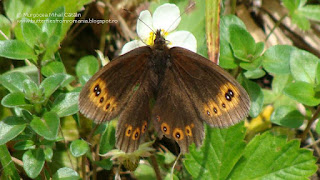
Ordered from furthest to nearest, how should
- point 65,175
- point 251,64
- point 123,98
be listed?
1. point 251,64
2. point 65,175
3. point 123,98

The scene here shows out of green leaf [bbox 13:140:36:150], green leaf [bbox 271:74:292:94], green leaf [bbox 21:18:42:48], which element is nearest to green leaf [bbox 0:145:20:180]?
green leaf [bbox 13:140:36:150]

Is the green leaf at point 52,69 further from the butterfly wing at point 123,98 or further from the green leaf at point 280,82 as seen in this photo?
the green leaf at point 280,82

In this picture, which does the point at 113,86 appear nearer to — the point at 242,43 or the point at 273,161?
the point at 242,43

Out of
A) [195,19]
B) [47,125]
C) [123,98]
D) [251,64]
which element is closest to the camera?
[47,125]

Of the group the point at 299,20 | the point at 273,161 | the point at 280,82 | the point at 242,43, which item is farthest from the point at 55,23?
the point at 299,20

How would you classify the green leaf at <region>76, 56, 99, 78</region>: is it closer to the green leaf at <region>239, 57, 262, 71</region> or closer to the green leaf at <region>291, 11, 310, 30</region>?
the green leaf at <region>239, 57, 262, 71</region>

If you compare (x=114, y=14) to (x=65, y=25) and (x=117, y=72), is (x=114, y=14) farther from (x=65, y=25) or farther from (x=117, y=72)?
(x=117, y=72)

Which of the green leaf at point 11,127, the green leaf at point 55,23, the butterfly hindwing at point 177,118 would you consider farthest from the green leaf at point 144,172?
the green leaf at point 55,23
